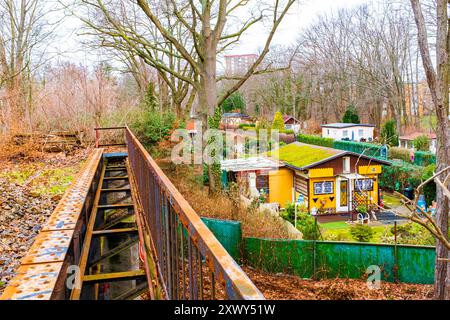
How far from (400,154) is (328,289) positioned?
22.2 m

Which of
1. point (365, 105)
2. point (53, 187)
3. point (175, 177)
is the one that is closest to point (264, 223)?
point (175, 177)

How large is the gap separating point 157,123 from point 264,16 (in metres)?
8.32

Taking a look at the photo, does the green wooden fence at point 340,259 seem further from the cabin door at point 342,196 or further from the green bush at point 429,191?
the green bush at point 429,191

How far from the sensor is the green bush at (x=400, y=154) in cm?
2921

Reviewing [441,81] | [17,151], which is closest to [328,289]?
[441,81]

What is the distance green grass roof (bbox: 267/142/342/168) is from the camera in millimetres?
22766

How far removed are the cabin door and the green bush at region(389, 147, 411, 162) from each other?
905cm

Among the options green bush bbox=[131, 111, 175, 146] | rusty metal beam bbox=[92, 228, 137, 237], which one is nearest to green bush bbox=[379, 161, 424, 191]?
green bush bbox=[131, 111, 175, 146]

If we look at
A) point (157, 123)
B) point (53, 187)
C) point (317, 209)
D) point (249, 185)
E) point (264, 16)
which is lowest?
point (317, 209)

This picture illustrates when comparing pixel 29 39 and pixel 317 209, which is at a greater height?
pixel 29 39

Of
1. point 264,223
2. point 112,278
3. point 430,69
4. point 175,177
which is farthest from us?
point 175,177

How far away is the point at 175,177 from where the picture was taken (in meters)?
18.4

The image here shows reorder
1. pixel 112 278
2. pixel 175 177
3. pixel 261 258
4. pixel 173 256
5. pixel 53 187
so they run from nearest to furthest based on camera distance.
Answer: pixel 173 256 → pixel 112 278 → pixel 53 187 → pixel 261 258 → pixel 175 177

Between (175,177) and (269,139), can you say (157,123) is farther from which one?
(269,139)
